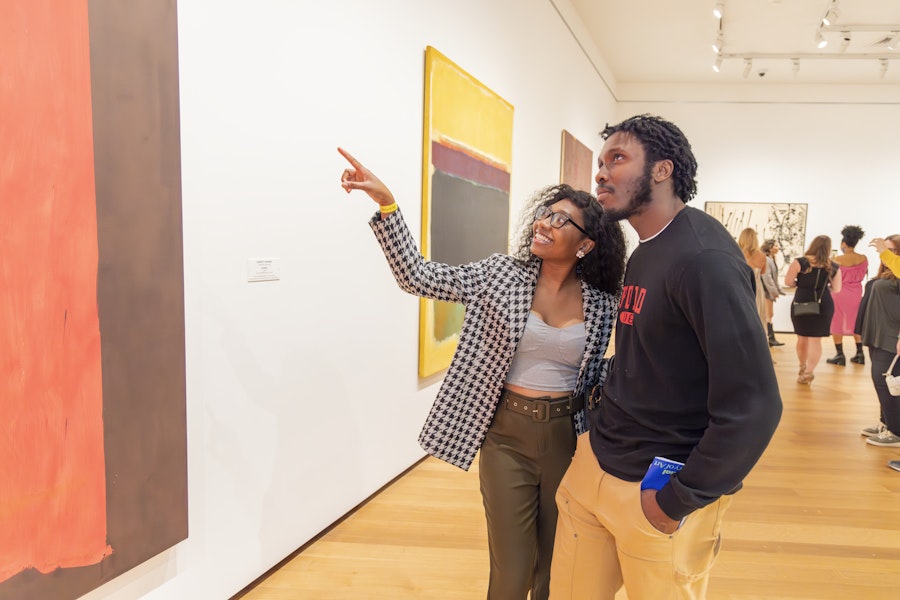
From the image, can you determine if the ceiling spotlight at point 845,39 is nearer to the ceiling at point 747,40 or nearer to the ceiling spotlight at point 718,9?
the ceiling at point 747,40

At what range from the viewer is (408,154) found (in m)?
3.60

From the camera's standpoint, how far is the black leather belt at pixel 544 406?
1.81 m

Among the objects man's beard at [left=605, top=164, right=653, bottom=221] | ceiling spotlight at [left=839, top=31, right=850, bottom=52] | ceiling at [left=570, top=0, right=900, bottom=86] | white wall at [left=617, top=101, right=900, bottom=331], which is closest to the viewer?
man's beard at [left=605, top=164, right=653, bottom=221]

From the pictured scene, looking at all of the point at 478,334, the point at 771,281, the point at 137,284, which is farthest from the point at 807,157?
the point at 137,284

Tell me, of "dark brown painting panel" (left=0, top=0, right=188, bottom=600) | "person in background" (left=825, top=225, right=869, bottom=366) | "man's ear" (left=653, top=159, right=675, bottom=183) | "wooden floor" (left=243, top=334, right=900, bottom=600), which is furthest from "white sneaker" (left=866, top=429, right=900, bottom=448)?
"dark brown painting panel" (left=0, top=0, right=188, bottom=600)

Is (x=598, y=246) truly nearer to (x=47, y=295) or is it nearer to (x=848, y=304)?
(x=47, y=295)

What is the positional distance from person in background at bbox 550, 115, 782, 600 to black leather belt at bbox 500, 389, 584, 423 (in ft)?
0.74

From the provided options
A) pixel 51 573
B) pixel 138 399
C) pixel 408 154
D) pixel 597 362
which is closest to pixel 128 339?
pixel 138 399

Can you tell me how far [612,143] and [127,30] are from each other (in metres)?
1.37

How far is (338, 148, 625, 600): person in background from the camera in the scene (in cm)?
183

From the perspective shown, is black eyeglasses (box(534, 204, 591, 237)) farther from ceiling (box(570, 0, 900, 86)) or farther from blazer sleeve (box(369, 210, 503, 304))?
ceiling (box(570, 0, 900, 86))

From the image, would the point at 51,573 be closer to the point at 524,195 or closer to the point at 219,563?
the point at 219,563

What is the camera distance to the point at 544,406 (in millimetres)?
1815

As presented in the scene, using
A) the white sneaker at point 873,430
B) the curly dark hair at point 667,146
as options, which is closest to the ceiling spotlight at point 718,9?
the white sneaker at point 873,430
